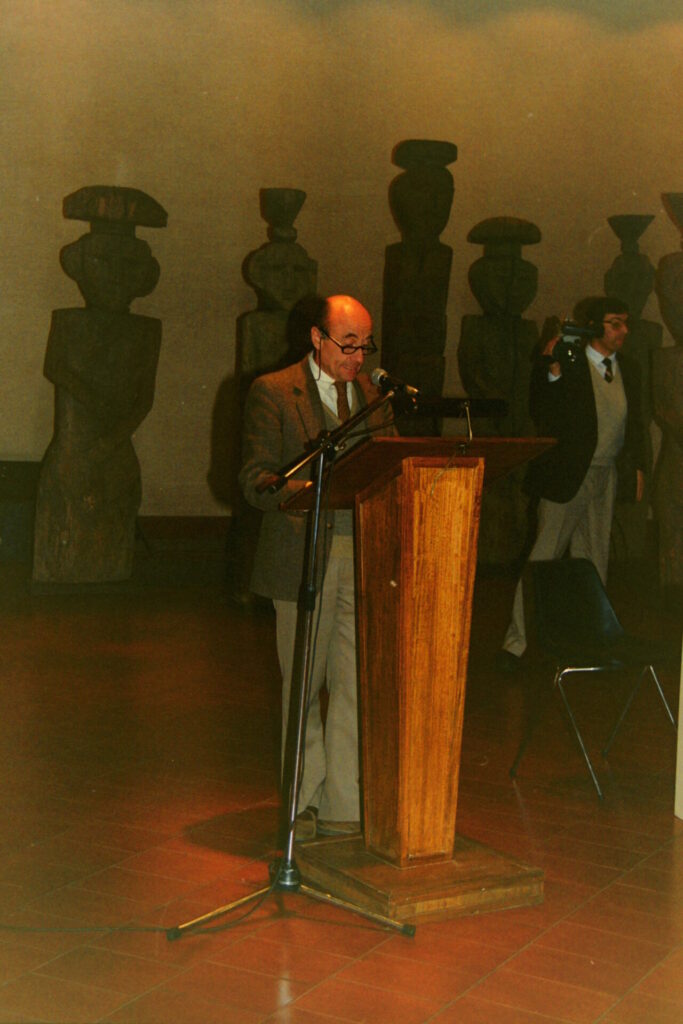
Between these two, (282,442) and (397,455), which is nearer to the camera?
(397,455)

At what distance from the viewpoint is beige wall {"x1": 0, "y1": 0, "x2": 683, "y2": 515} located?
9.36 metres

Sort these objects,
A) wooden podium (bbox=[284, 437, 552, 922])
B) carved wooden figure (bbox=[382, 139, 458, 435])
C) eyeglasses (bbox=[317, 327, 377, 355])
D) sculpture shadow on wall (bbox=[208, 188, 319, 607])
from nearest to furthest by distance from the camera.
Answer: wooden podium (bbox=[284, 437, 552, 922]) < eyeglasses (bbox=[317, 327, 377, 355]) < sculpture shadow on wall (bbox=[208, 188, 319, 607]) < carved wooden figure (bbox=[382, 139, 458, 435])

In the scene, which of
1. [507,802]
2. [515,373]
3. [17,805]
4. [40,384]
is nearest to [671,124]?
[515,373]

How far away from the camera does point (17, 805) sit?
14.4 ft

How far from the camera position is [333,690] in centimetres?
411

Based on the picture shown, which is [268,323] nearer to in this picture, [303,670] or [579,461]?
[579,461]

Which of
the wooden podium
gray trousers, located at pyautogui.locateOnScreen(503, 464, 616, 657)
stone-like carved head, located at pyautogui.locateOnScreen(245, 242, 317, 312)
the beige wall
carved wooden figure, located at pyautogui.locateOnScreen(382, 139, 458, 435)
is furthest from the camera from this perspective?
the beige wall

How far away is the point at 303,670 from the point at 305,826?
77cm

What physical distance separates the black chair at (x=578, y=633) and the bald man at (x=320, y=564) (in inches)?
36.7

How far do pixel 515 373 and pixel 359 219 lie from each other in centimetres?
171

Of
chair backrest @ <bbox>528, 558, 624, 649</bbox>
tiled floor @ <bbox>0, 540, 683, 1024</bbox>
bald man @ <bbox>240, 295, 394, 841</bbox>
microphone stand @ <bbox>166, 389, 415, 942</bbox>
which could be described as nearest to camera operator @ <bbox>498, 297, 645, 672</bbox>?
tiled floor @ <bbox>0, 540, 683, 1024</bbox>

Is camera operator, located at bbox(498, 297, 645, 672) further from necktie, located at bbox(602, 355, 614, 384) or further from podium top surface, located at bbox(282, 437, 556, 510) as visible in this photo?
podium top surface, located at bbox(282, 437, 556, 510)

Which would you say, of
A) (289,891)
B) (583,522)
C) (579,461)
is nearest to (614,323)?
(579,461)

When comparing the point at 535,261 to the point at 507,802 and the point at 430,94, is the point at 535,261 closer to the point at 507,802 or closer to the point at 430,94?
the point at 430,94
